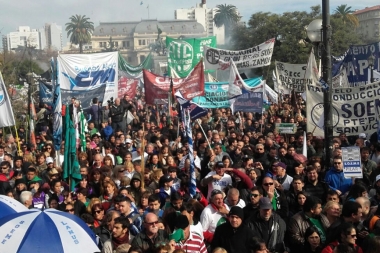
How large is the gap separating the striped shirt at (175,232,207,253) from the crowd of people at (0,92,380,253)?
0.01 m

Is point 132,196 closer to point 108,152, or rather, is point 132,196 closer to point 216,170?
point 216,170

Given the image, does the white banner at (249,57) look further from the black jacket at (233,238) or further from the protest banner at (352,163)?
the black jacket at (233,238)

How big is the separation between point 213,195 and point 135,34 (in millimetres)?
165875

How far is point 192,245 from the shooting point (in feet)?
21.5

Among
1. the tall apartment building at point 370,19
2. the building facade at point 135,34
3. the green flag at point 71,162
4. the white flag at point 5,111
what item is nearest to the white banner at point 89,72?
the white flag at point 5,111

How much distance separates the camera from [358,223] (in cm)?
675

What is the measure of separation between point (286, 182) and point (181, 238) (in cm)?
344

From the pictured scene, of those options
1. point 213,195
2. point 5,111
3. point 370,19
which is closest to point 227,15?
point 370,19

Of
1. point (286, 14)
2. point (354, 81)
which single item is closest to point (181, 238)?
point (354, 81)

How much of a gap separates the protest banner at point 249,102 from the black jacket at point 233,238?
9.54m

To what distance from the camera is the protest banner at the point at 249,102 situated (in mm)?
16344

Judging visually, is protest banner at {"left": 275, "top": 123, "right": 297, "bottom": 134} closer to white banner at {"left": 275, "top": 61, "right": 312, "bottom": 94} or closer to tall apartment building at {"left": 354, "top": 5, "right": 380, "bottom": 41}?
white banner at {"left": 275, "top": 61, "right": 312, "bottom": 94}

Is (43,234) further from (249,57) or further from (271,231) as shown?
(249,57)

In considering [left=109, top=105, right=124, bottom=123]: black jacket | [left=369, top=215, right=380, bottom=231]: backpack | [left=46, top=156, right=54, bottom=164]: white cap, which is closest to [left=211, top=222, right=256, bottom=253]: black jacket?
[left=369, top=215, right=380, bottom=231]: backpack
